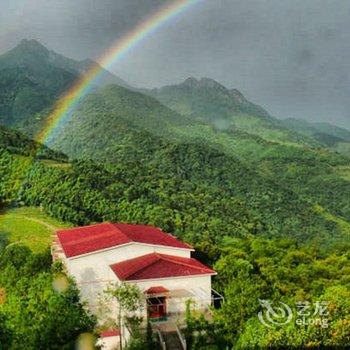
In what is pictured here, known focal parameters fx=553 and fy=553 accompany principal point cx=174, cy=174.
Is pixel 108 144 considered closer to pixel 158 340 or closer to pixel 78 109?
pixel 78 109

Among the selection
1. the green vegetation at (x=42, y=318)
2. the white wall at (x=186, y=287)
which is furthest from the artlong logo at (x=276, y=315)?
the green vegetation at (x=42, y=318)

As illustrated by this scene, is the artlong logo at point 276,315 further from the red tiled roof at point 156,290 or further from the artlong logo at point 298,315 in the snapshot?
the red tiled roof at point 156,290

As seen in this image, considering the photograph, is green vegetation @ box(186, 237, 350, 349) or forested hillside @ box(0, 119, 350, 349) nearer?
green vegetation @ box(186, 237, 350, 349)

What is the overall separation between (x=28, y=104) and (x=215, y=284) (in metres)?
119

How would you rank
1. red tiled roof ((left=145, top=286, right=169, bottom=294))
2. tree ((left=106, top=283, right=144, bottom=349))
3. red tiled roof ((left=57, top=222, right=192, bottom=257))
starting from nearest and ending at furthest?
tree ((left=106, top=283, right=144, bottom=349)) → red tiled roof ((left=145, top=286, right=169, bottom=294)) → red tiled roof ((left=57, top=222, right=192, bottom=257))

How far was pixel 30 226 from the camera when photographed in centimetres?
4269

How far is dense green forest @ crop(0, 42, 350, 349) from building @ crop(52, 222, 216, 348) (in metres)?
1.19

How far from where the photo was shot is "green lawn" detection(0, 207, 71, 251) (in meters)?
38.4

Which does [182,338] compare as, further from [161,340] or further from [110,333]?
[110,333]

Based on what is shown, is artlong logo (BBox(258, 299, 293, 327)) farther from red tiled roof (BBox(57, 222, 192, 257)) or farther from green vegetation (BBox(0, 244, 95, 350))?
red tiled roof (BBox(57, 222, 192, 257))

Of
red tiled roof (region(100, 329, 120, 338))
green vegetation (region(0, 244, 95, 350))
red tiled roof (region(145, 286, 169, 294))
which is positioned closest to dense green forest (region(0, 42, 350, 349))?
green vegetation (region(0, 244, 95, 350))

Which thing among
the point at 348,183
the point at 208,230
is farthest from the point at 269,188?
the point at 208,230

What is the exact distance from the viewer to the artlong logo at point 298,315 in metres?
16.9

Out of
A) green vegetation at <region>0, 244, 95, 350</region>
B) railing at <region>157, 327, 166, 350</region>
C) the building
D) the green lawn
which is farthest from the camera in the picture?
the green lawn
